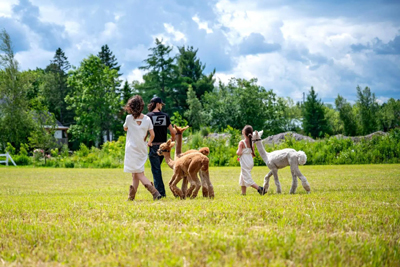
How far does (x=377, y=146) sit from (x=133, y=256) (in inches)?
926

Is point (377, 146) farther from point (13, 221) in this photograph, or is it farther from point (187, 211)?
point (13, 221)

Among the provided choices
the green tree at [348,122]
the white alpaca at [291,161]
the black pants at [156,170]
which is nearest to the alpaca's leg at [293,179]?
the white alpaca at [291,161]

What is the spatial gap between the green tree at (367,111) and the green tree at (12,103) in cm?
4573

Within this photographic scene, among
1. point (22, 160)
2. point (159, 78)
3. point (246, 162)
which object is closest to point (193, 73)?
point (159, 78)

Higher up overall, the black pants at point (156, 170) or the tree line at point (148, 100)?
the tree line at point (148, 100)

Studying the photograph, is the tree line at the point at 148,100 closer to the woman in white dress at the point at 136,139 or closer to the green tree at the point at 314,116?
the green tree at the point at 314,116

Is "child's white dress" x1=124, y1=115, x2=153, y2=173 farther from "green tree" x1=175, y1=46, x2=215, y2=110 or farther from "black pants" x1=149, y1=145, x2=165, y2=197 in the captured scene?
"green tree" x1=175, y1=46, x2=215, y2=110

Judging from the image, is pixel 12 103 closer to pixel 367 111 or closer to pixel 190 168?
pixel 190 168

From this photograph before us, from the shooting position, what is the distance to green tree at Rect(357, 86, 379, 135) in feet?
202

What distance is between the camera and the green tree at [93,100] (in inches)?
2261

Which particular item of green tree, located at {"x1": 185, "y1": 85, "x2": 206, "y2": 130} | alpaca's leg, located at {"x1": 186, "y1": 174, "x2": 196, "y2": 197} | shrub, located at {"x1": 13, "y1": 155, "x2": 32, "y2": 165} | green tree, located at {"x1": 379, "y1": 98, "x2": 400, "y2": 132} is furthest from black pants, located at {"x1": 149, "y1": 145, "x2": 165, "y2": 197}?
green tree, located at {"x1": 379, "y1": 98, "x2": 400, "y2": 132}

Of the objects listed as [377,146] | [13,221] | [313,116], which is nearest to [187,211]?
[13,221]

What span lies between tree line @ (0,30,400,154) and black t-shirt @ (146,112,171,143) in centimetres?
2717

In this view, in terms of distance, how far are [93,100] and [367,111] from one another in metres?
41.6
